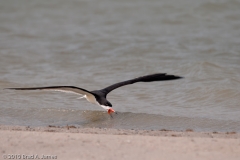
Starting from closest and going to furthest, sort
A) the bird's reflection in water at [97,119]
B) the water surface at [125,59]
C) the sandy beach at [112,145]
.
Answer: the sandy beach at [112,145] → the bird's reflection in water at [97,119] → the water surface at [125,59]

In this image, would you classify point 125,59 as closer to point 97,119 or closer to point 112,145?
point 97,119

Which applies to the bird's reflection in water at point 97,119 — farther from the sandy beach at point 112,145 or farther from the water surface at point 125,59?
the sandy beach at point 112,145

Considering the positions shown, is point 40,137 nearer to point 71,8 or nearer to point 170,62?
point 170,62

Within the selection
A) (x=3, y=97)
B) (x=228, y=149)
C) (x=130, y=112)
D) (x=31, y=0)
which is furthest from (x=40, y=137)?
(x=31, y=0)

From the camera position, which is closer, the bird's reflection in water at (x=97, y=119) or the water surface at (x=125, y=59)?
the bird's reflection in water at (x=97, y=119)

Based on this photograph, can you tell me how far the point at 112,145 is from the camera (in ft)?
18.8

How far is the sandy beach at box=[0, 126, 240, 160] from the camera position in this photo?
5387 mm

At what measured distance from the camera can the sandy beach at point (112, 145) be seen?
17.7 ft

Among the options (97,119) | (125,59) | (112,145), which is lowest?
(97,119)

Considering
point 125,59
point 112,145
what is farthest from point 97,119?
point 125,59

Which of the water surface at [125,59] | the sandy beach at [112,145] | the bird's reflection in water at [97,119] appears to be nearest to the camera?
the sandy beach at [112,145]

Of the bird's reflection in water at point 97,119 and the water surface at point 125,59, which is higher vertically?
the water surface at point 125,59

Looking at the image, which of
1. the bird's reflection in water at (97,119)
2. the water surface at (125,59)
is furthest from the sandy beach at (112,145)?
the water surface at (125,59)

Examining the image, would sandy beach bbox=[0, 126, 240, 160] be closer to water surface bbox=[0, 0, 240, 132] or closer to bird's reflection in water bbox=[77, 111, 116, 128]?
bird's reflection in water bbox=[77, 111, 116, 128]
